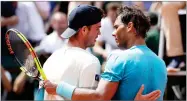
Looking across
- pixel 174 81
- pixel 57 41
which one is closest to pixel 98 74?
pixel 174 81

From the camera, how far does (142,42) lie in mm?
3920

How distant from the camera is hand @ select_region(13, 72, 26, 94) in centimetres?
711

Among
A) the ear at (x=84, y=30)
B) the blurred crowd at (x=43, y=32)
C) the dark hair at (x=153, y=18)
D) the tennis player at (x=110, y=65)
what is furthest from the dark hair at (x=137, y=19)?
the dark hair at (x=153, y=18)

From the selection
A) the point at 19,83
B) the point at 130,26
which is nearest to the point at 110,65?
the point at 130,26

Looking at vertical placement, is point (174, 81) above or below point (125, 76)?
below

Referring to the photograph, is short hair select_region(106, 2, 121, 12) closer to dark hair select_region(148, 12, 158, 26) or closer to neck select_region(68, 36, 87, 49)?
dark hair select_region(148, 12, 158, 26)

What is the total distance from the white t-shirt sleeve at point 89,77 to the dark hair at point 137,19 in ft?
1.32

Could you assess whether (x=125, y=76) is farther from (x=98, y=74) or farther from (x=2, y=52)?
(x=2, y=52)

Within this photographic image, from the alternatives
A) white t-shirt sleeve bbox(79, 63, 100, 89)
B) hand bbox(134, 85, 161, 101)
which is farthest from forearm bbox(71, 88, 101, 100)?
hand bbox(134, 85, 161, 101)

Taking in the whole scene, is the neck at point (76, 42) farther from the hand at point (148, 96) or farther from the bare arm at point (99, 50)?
the bare arm at point (99, 50)

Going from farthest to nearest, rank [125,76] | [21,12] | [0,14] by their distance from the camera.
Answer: [21,12] < [0,14] < [125,76]

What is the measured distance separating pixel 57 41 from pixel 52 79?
302cm

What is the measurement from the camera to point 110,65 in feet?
12.4

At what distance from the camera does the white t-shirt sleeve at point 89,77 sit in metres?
3.94
